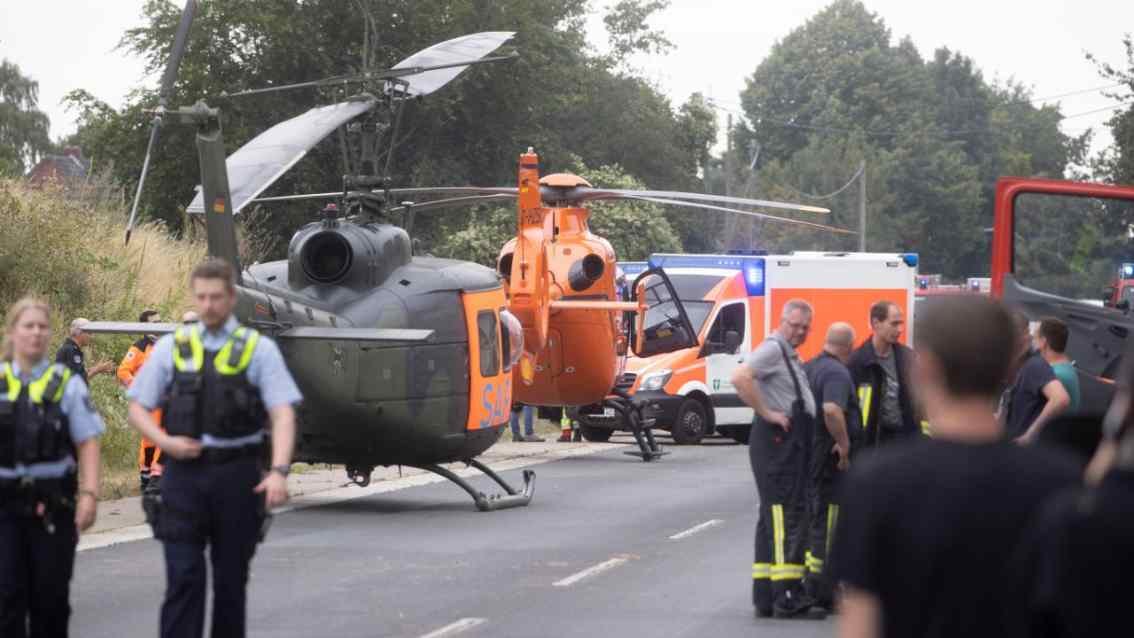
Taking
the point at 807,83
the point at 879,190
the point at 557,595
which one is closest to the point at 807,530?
the point at 557,595

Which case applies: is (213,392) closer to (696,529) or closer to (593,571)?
(593,571)

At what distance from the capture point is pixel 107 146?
4434 cm

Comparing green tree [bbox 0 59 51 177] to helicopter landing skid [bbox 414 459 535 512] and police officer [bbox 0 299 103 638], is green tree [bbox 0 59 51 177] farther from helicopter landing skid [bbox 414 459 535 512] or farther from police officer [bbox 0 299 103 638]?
police officer [bbox 0 299 103 638]

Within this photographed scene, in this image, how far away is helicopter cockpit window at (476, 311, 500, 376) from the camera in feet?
57.0

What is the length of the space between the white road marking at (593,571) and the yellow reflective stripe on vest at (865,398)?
2.48 metres

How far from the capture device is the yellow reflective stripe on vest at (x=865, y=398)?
1086 cm

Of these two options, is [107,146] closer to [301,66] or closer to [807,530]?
[301,66]

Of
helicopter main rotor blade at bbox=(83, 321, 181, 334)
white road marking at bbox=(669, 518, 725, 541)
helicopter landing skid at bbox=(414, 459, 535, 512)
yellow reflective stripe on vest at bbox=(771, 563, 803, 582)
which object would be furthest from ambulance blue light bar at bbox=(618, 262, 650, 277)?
yellow reflective stripe on vest at bbox=(771, 563, 803, 582)

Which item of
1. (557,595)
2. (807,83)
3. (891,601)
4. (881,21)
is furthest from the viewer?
(881,21)

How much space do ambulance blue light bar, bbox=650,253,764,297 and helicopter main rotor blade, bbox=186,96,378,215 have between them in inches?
542

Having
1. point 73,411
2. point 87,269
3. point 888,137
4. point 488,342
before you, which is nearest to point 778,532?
point 73,411

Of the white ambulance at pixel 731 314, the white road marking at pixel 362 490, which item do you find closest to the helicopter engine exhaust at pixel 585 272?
the white road marking at pixel 362 490

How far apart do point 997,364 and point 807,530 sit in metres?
7.10

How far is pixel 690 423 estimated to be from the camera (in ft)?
90.4
